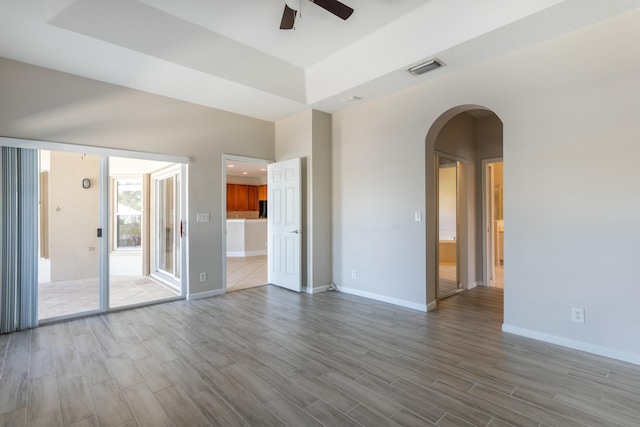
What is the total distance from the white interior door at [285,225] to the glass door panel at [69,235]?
2.49 metres

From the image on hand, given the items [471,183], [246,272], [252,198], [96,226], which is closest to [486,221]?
[471,183]

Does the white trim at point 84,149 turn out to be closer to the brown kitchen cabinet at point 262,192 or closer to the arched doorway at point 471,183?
the arched doorway at point 471,183

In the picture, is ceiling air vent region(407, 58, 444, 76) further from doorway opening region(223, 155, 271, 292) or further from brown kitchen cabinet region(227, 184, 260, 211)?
brown kitchen cabinet region(227, 184, 260, 211)

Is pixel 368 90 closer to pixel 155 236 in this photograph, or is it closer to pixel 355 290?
pixel 355 290

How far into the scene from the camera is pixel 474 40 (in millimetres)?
2869

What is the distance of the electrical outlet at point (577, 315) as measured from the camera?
277 centimetres

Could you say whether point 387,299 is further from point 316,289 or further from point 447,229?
point 447,229

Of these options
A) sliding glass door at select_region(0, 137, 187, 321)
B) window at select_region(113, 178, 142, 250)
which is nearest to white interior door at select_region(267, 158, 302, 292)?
sliding glass door at select_region(0, 137, 187, 321)

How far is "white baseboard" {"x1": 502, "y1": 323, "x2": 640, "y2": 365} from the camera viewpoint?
2541 millimetres

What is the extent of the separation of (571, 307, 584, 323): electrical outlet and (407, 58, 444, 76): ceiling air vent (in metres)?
2.73

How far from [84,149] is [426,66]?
13.3ft

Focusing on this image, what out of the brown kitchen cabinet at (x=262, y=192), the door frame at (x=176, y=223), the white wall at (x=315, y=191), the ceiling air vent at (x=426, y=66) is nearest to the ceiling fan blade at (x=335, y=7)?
the ceiling air vent at (x=426, y=66)

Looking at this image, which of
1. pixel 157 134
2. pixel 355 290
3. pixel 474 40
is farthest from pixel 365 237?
pixel 157 134

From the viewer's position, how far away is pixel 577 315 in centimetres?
279
